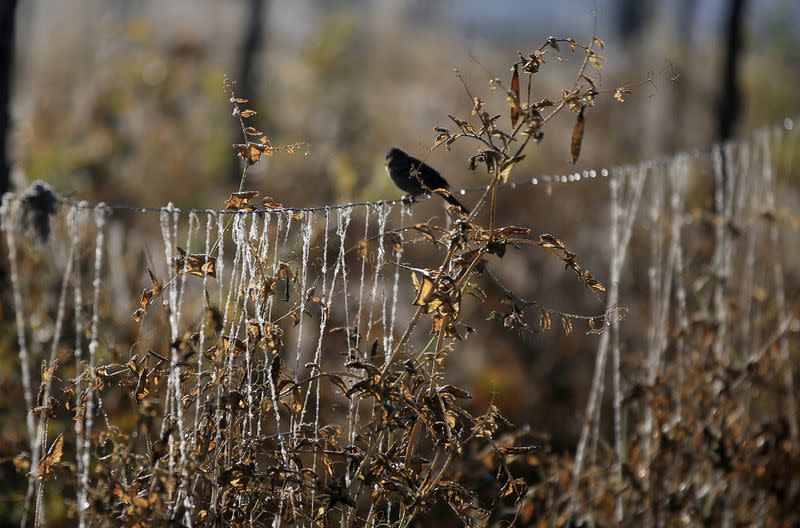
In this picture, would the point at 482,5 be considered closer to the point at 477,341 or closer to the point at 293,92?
the point at 293,92

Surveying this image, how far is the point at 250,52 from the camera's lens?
13.3m

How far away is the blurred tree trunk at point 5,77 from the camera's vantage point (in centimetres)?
504

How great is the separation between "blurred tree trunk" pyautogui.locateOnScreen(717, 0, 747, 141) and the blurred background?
0.06 ft

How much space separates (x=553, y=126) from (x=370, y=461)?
36.3 feet

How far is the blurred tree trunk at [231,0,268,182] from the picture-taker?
13203mm

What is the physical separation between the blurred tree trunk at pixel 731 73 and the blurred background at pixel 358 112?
17 mm

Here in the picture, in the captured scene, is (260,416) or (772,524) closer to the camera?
(260,416)

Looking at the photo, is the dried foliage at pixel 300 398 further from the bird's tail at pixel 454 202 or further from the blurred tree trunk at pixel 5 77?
the blurred tree trunk at pixel 5 77

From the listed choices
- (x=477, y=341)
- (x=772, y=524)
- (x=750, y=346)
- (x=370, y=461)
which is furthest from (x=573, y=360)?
(x=370, y=461)

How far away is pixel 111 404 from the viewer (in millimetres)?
6297

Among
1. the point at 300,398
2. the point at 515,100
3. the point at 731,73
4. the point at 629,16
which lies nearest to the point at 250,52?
the point at 731,73

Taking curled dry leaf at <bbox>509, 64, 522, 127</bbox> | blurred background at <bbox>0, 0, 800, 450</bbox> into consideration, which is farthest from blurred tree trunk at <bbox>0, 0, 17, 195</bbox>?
curled dry leaf at <bbox>509, 64, 522, 127</bbox>

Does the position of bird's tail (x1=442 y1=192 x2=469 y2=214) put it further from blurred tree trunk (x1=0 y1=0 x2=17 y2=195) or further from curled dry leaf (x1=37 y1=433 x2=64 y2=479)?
blurred tree trunk (x1=0 y1=0 x2=17 y2=195)

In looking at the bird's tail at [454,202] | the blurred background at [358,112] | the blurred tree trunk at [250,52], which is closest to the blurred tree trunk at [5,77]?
the blurred background at [358,112]
